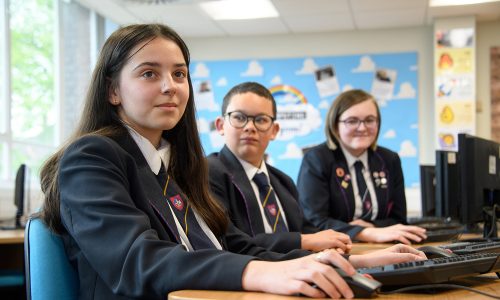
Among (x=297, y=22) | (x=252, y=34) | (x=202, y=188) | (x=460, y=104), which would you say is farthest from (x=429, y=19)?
(x=202, y=188)

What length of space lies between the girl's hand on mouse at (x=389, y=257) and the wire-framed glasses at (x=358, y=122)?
1.40m

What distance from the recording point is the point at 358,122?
106 inches

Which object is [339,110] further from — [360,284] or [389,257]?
[360,284]

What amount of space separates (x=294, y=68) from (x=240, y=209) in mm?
4420

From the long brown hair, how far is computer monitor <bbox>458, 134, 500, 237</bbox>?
3.91ft

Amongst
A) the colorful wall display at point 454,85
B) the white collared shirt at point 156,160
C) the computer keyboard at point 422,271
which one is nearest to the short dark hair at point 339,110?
the white collared shirt at point 156,160

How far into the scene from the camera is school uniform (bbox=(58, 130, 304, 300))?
0.98 m

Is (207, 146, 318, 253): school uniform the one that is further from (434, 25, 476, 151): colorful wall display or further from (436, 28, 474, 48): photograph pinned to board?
(436, 28, 474, 48): photograph pinned to board

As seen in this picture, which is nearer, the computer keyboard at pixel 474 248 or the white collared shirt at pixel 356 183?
the computer keyboard at pixel 474 248

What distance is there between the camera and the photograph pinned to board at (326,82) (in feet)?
19.9

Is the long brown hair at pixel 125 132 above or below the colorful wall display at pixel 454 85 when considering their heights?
below

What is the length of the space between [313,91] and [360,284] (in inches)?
210

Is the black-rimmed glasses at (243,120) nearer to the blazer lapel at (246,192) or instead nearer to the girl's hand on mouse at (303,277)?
the blazer lapel at (246,192)

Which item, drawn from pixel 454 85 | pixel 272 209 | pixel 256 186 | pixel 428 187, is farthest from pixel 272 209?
pixel 454 85
